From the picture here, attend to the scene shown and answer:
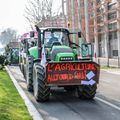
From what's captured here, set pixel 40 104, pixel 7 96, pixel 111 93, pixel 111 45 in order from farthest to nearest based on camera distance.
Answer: pixel 111 45, pixel 111 93, pixel 7 96, pixel 40 104

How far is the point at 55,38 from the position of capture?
17484mm

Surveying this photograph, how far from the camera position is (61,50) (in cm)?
1590

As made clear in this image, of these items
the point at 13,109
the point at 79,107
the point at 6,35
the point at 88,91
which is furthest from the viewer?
the point at 6,35

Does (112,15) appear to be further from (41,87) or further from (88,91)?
(41,87)

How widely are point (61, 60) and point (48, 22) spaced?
35.2 m

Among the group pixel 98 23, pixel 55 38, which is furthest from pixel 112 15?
pixel 55 38

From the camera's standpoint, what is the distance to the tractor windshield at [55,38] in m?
17.3

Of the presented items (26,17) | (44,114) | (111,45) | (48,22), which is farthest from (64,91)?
(111,45)

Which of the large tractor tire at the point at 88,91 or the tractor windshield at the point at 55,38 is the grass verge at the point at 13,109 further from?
the tractor windshield at the point at 55,38

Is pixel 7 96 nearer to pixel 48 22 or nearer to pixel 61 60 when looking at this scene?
pixel 61 60

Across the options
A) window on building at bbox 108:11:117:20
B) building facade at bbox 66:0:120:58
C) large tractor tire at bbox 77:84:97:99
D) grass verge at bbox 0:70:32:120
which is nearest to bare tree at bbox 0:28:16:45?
building facade at bbox 66:0:120:58

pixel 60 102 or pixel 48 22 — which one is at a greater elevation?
pixel 48 22

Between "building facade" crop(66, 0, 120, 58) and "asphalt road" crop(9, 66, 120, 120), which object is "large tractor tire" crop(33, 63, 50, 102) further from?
"building facade" crop(66, 0, 120, 58)

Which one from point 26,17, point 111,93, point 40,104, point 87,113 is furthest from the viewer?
point 26,17
